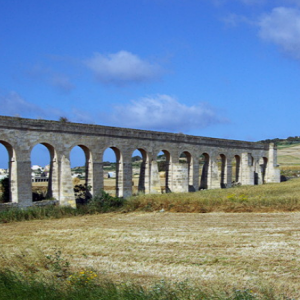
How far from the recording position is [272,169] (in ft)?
138

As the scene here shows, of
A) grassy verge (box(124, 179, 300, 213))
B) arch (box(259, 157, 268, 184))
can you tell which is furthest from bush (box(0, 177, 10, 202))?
arch (box(259, 157, 268, 184))

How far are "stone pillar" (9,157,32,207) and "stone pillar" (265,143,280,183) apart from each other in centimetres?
2506

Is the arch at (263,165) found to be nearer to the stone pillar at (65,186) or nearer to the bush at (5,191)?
the stone pillar at (65,186)

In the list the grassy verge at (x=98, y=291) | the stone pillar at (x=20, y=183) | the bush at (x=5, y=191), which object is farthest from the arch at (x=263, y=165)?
the grassy verge at (x=98, y=291)

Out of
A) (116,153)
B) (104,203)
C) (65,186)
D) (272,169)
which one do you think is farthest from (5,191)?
(272,169)

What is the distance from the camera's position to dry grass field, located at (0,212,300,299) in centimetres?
1035

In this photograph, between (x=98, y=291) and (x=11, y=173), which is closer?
(x=98, y=291)

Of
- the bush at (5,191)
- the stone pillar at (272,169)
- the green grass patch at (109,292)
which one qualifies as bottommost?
the green grass patch at (109,292)

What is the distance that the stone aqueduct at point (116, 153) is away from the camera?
887 inches

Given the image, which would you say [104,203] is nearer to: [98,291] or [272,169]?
[98,291]

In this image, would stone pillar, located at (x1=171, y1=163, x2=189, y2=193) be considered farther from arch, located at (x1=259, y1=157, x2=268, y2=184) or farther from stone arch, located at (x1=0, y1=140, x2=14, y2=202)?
arch, located at (x1=259, y1=157, x2=268, y2=184)

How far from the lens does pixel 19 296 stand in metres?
8.55

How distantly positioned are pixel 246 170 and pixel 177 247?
25.8 m

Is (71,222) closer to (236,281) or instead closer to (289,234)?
(289,234)
